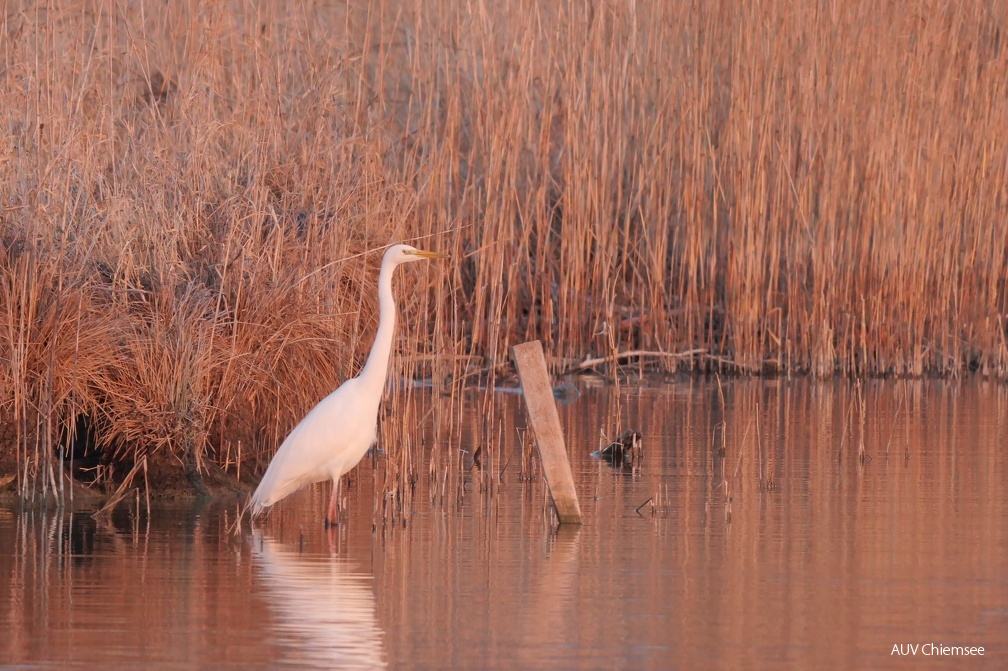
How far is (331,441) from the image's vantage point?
7.14 meters

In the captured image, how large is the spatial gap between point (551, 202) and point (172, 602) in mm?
9451

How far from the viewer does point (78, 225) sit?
8.22 meters

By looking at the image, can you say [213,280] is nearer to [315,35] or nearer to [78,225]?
[78,225]

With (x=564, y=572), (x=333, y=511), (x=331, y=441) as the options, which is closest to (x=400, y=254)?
(x=331, y=441)

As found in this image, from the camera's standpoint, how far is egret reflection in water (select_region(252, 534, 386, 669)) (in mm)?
4820

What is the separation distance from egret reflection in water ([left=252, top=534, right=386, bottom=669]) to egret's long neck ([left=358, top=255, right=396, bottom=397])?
38.2 inches

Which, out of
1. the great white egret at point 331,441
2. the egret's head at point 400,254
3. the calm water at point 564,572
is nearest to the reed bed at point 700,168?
the egret's head at point 400,254

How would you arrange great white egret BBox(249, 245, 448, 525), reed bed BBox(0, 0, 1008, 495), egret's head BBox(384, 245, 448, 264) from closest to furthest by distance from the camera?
1. great white egret BBox(249, 245, 448, 525)
2. egret's head BBox(384, 245, 448, 264)
3. reed bed BBox(0, 0, 1008, 495)

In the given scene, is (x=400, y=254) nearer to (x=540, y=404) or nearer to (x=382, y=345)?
(x=382, y=345)

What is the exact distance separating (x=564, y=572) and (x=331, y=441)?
152cm

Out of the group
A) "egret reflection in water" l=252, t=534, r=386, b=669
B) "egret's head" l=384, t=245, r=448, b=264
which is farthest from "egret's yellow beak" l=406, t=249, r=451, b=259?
"egret reflection in water" l=252, t=534, r=386, b=669

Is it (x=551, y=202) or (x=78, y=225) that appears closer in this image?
(x=78, y=225)

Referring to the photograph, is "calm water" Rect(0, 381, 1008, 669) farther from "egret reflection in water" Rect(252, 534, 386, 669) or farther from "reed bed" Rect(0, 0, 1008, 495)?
"reed bed" Rect(0, 0, 1008, 495)

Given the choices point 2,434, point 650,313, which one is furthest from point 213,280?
point 650,313
